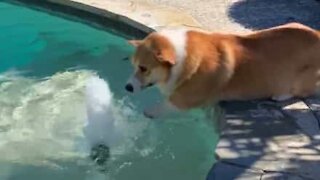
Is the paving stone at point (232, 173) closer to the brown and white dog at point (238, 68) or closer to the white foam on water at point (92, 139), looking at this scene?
the white foam on water at point (92, 139)

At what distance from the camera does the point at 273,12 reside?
273 inches

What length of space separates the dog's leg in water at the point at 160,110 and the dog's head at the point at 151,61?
32 cm

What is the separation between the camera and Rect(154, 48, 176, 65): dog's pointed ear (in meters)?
4.66

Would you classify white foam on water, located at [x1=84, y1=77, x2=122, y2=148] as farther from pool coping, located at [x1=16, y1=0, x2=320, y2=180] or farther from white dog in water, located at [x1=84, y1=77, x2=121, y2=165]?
pool coping, located at [x1=16, y1=0, x2=320, y2=180]

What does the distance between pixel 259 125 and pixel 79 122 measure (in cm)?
141

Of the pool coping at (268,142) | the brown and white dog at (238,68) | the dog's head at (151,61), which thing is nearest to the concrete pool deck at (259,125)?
the pool coping at (268,142)

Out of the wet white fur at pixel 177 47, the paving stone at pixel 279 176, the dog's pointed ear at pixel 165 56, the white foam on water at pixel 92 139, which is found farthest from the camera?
the white foam on water at pixel 92 139

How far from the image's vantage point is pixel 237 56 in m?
5.03

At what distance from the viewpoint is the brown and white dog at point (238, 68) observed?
16.0 ft

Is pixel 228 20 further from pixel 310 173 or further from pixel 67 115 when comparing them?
pixel 310 173

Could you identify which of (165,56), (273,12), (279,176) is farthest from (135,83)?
(273,12)

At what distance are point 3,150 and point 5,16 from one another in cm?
283

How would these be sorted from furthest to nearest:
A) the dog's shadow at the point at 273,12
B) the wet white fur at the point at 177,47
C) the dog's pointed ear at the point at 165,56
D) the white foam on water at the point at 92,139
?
the dog's shadow at the point at 273,12 → the white foam on water at the point at 92,139 → the wet white fur at the point at 177,47 → the dog's pointed ear at the point at 165,56

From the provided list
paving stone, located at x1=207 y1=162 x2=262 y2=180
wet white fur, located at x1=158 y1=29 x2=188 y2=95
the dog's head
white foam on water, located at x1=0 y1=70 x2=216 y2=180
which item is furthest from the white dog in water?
paving stone, located at x1=207 y1=162 x2=262 y2=180
